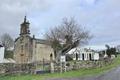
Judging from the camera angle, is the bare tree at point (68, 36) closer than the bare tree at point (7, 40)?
Yes

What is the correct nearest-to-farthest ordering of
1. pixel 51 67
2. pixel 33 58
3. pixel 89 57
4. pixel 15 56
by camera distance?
pixel 51 67, pixel 33 58, pixel 15 56, pixel 89 57

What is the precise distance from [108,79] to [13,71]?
52.3ft

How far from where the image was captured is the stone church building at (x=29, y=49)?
7344cm

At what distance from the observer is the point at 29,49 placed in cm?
7506

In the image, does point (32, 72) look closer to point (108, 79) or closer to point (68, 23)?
point (108, 79)

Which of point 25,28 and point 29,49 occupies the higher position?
point 25,28

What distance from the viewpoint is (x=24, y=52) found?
76375mm

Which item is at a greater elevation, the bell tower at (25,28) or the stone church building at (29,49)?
the bell tower at (25,28)

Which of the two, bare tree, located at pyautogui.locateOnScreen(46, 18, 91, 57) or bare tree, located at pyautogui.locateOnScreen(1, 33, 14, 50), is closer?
bare tree, located at pyautogui.locateOnScreen(46, 18, 91, 57)

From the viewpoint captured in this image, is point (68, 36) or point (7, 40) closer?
point (68, 36)

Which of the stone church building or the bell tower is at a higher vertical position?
the bell tower

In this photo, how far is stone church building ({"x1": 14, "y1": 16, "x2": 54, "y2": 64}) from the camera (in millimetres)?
73438

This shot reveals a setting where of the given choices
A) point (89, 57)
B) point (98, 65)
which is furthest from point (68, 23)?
point (89, 57)

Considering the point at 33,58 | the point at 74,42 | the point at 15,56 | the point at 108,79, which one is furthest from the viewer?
the point at 15,56
